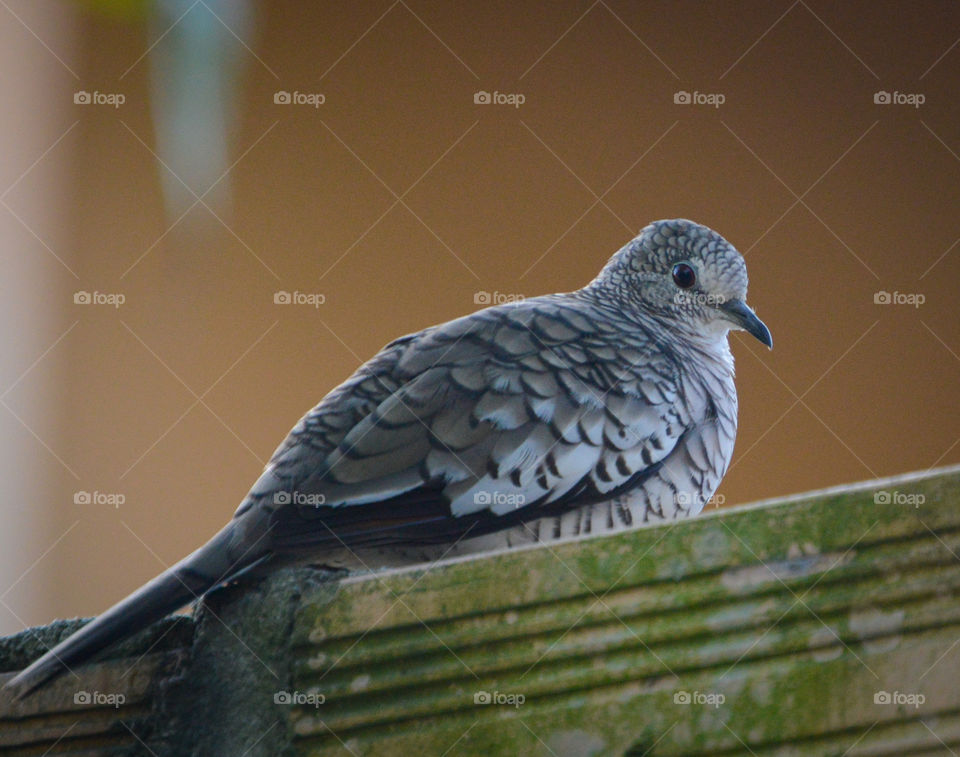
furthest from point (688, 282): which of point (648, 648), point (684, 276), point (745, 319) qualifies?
point (648, 648)

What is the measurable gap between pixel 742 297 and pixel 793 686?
154cm

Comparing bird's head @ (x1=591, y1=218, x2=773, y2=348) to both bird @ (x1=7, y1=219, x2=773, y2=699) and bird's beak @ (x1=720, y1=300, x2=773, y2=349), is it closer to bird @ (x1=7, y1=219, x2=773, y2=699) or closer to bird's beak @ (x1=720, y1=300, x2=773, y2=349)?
bird's beak @ (x1=720, y1=300, x2=773, y2=349)

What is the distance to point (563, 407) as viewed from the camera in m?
2.02

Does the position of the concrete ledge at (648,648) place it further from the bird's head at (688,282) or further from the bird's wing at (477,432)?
the bird's head at (688,282)

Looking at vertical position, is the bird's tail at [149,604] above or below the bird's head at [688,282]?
below

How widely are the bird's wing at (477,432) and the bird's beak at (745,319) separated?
1.29 feet

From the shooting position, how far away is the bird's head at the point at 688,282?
2.60 metres

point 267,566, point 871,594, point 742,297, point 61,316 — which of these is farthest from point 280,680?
point 61,316

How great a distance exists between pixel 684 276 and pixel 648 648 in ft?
4.95

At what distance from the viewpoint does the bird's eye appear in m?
2.64

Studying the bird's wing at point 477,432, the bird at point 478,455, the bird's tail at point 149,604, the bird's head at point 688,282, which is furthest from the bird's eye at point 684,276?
the bird's tail at point 149,604

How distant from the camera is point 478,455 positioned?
1915 millimetres

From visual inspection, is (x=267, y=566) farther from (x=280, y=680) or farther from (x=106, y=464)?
(x=106, y=464)

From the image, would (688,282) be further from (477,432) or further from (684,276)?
(477,432)
